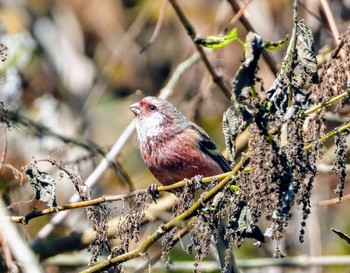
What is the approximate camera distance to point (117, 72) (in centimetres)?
1213

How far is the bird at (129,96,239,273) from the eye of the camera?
19.3 feet

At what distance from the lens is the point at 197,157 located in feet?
19.7

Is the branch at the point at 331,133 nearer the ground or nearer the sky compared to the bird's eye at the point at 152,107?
nearer the ground

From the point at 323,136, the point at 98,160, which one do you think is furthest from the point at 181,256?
the point at 323,136

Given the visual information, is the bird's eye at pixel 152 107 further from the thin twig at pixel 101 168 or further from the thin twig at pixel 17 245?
the thin twig at pixel 17 245

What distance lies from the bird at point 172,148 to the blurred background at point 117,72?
2.41 ft

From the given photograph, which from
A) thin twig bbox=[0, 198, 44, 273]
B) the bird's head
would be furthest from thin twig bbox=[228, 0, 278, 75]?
thin twig bbox=[0, 198, 44, 273]

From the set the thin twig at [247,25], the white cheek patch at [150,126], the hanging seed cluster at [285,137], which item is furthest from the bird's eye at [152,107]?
the hanging seed cluster at [285,137]

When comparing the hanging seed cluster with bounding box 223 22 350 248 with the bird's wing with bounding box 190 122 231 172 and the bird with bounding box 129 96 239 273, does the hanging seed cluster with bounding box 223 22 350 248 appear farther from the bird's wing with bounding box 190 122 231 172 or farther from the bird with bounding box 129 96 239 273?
the bird's wing with bounding box 190 122 231 172

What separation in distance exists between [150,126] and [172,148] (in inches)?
15.2

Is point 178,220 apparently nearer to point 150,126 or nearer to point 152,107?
point 150,126

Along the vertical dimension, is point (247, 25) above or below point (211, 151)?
above

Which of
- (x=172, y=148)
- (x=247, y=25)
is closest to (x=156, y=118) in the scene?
(x=172, y=148)

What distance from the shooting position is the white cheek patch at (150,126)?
20.4 ft
